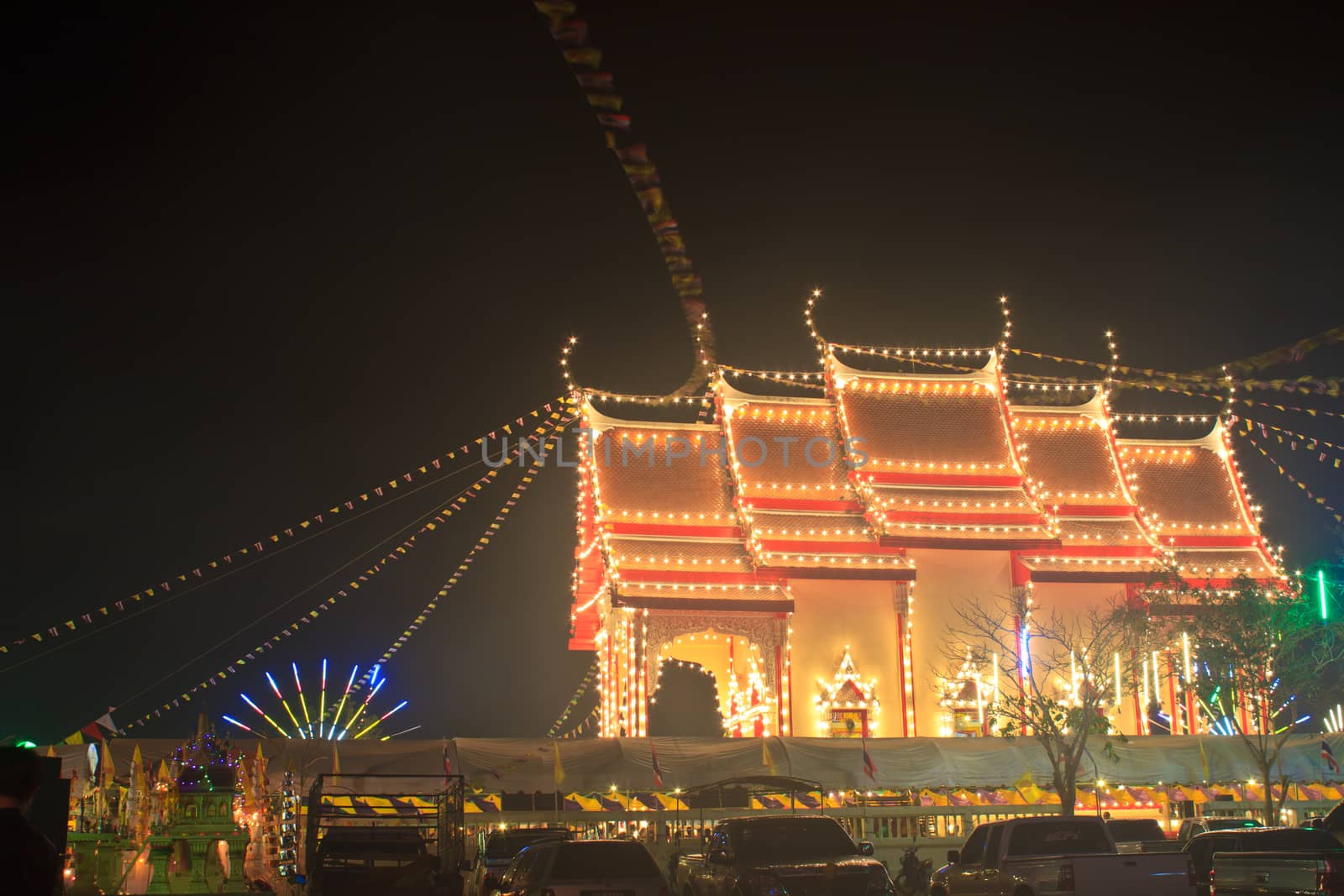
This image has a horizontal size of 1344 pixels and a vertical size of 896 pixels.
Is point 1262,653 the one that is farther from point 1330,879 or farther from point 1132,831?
point 1330,879

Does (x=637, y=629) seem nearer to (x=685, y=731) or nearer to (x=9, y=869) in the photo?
(x=685, y=731)

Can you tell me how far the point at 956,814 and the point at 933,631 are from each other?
6692mm

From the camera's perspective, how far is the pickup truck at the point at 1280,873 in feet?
43.0


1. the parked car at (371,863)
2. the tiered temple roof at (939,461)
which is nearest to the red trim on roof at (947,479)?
the tiered temple roof at (939,461)

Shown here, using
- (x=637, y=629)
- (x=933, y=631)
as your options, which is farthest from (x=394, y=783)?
(x=933, y=631)

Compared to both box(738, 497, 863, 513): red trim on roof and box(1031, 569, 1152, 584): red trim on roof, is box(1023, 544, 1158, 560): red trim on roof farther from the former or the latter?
box(738, 497, 863, 513): red trim on roof

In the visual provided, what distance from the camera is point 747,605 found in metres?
29.4

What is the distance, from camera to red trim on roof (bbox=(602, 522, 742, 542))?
3130 centimetres

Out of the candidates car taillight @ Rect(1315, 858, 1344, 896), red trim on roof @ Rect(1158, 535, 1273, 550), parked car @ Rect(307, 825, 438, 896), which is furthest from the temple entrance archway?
car taillight @ Rect(1315, 858, 1344, 896)

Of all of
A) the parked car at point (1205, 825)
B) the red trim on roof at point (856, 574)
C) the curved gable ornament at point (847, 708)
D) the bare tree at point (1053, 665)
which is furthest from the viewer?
the red trim on roof at point (856, 574)

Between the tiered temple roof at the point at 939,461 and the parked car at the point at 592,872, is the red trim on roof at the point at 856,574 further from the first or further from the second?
the parked car at the point at 592,872

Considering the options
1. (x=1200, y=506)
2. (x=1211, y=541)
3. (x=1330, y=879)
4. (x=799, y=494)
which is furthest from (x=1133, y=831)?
(x=1200, y=506)

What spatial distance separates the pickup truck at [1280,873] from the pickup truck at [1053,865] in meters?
0.85

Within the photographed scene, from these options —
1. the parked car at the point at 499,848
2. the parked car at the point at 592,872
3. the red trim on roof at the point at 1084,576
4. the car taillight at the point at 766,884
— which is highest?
the red trim on roof at the point at 1084,576
